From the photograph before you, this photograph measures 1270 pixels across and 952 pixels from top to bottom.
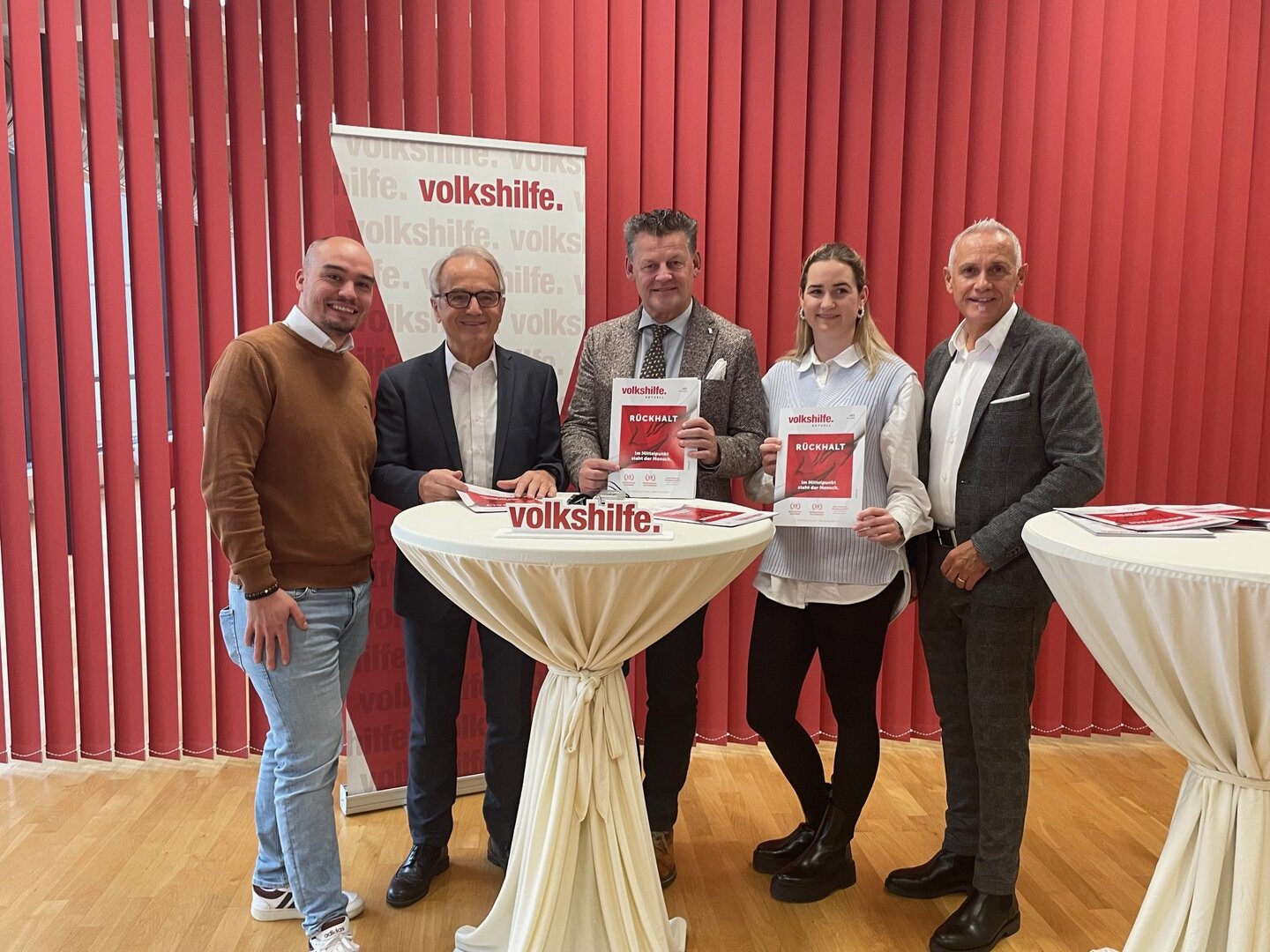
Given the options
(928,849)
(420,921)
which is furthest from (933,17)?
(420,921)

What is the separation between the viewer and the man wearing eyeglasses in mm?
2303

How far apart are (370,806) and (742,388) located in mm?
1899

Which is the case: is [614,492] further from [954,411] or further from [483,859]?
[483,859]

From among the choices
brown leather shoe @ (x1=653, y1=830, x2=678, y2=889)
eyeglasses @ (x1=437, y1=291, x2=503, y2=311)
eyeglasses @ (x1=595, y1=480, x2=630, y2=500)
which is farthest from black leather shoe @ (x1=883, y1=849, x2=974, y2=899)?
eyeglasses @ (x1=437, y1=291, x2=503, y2=311)

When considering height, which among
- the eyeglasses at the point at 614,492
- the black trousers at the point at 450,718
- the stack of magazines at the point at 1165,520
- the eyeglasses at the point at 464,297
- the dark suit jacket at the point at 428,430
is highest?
the eyeglasses at the point at 464,297

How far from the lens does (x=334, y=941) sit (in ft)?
6.58

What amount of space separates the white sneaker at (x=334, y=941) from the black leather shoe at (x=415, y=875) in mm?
297

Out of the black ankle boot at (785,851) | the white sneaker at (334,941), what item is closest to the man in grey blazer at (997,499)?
the black ankle boot at (785,851)

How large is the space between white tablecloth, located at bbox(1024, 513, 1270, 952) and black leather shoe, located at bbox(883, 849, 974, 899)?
0.81 metres

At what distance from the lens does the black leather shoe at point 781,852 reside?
2.53 meters

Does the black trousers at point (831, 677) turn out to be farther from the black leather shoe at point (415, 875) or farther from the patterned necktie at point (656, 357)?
the black leather shoe at point (415, 875)

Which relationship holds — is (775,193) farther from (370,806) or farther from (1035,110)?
(370,806)

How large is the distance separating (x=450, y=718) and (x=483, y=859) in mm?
525

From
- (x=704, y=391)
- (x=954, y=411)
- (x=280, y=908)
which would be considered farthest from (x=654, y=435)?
(x=280, y=908)
